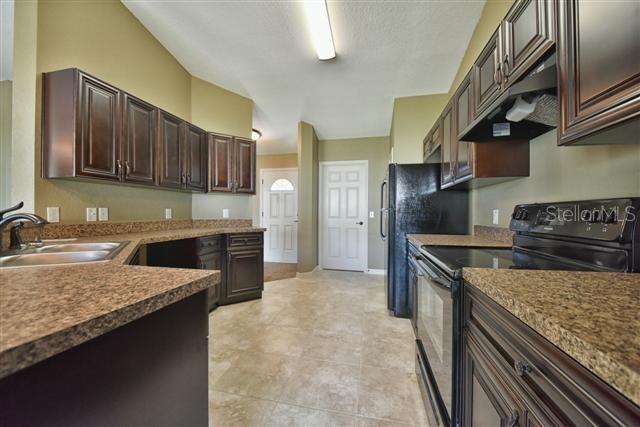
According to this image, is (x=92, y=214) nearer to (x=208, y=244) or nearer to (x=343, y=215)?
(x=208, y=244)

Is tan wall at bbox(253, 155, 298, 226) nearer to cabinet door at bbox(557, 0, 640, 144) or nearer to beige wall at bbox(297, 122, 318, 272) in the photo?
beige wall at bbox(297, 122, 318, 272)

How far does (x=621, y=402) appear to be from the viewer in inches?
14.4

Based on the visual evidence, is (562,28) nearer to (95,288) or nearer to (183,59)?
(95,288)

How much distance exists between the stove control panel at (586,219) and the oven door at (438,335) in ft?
1.81

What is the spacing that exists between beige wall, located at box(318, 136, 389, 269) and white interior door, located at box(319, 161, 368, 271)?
11 centimetres

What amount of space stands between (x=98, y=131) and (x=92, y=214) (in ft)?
2.28

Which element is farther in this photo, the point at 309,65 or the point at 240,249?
the point at 240,249

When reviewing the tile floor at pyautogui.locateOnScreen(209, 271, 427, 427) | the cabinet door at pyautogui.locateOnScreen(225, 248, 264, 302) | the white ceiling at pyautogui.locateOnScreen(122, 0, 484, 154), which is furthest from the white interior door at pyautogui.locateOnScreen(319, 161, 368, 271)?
the cabinet door at pyautogui.locateOnScreen(225, 248, 264, 302)

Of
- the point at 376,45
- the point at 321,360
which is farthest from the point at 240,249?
the point at 376,45

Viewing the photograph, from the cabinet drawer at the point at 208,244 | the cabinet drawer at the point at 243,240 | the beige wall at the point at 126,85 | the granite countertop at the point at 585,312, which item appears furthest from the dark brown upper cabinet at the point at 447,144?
the beige wall at the point at 126,85

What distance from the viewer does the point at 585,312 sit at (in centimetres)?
52

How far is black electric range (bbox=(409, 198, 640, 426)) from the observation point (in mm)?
889

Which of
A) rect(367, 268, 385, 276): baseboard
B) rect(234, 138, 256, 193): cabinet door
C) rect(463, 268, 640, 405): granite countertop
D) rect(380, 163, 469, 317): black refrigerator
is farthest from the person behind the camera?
rect(367, 268, 385, 276): baseboard

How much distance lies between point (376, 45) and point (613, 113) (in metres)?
2.32
